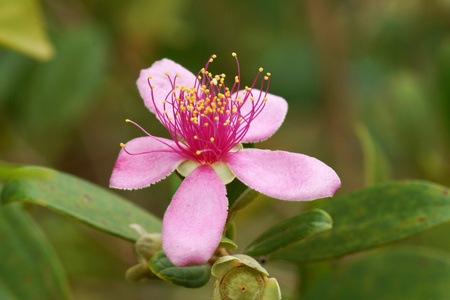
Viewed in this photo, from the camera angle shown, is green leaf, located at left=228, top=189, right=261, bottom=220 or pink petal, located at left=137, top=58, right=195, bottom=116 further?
pink petal, located at left=137, top=58, right=195, bottom=116

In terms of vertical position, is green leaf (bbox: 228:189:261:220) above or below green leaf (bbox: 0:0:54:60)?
below

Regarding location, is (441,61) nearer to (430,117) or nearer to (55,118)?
(430,117)

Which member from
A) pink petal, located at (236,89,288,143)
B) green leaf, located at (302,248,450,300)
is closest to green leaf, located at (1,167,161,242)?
pink petal, located at (236,89,288,143)

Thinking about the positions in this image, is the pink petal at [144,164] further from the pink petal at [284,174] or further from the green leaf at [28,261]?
the green leaf at [28,261]

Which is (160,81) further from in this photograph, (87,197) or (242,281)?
(242,281)

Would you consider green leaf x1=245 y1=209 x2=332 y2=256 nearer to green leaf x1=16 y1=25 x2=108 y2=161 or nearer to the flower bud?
the flower bud

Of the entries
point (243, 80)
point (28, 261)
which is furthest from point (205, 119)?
point (243, 80)

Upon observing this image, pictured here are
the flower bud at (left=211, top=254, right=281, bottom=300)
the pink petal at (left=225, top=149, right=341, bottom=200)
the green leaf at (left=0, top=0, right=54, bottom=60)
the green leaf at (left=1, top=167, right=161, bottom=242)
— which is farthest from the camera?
the green leaf at (left=0, top=0, right=54, bottom=60)
